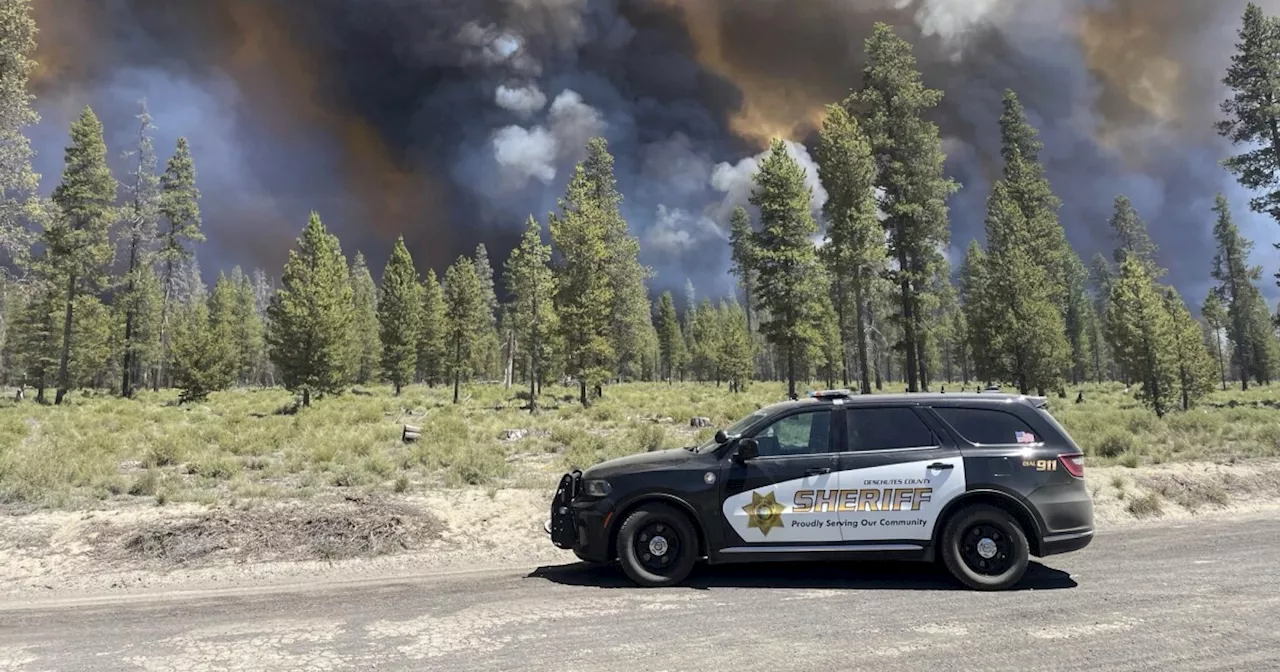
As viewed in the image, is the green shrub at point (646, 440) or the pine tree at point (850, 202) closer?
the green shrub at point (646, 440)

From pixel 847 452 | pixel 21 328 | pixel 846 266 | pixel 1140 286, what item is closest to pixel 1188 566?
pixel 847 452

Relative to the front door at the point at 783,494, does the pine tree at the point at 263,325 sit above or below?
above

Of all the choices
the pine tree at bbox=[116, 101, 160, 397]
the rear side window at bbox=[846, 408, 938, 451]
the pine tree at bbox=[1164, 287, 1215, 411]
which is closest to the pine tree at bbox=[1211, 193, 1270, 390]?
the pine tree at bbox=[1164, 287, 1215, 411]

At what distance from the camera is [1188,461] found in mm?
13445

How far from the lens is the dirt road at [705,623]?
4500 millimetres

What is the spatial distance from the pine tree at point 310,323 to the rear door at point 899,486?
107 ft

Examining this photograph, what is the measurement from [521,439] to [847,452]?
14467 millimetres

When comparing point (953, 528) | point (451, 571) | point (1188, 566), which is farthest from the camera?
point (451, 571)

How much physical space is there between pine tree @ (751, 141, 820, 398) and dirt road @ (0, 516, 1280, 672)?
23.0m

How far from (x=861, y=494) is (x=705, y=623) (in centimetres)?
217

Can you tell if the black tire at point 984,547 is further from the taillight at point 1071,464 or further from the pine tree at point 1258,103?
the pine tree at point 1258,103

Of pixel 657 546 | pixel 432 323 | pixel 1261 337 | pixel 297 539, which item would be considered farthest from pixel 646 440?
pixel 1261 337


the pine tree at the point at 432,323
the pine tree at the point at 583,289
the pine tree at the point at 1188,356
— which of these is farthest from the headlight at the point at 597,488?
the pine tree at the point at 432,323

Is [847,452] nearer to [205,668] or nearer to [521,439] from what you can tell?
[205,668]
